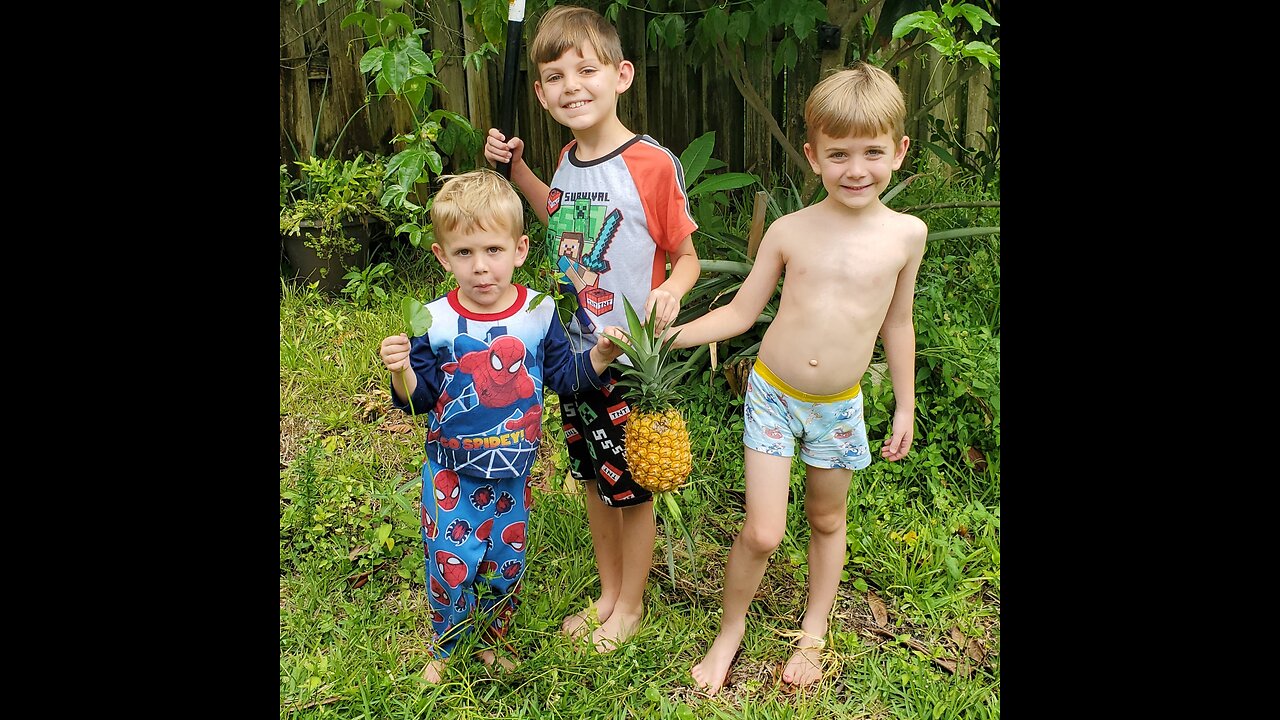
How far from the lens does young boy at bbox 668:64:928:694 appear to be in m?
2.25

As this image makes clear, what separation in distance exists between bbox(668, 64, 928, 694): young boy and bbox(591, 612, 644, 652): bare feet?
0.29 metres

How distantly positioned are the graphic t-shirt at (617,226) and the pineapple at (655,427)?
0.13 metres

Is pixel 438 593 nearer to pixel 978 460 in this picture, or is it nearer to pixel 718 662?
pixel 718 662

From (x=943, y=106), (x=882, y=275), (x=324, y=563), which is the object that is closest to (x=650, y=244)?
(x=882, y=275)

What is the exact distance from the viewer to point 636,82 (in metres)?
5.00

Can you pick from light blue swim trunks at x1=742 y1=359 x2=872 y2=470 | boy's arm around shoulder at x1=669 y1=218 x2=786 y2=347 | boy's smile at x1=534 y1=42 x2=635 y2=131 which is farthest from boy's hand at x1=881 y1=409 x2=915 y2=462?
boy's smile at x1=534 y1=42 x2=635 y2=131

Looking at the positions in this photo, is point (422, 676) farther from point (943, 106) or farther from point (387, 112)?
point (943, 106)

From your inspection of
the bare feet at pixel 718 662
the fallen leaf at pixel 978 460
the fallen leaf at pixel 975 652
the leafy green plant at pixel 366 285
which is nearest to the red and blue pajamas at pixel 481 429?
the bare feet at pixel 718 662

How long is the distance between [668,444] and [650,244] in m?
0.53

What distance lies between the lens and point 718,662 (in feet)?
8.87

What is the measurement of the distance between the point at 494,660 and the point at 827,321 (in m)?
1.37

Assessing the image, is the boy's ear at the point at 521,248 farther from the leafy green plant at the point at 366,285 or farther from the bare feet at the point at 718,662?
the leafy green plant at the point at 366,285

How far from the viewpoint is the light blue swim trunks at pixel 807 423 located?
2.47m

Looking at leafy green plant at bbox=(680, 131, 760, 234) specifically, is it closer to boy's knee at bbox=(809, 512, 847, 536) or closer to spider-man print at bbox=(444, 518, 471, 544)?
boy's knee at bbox=(809, 512, 847, 536)
